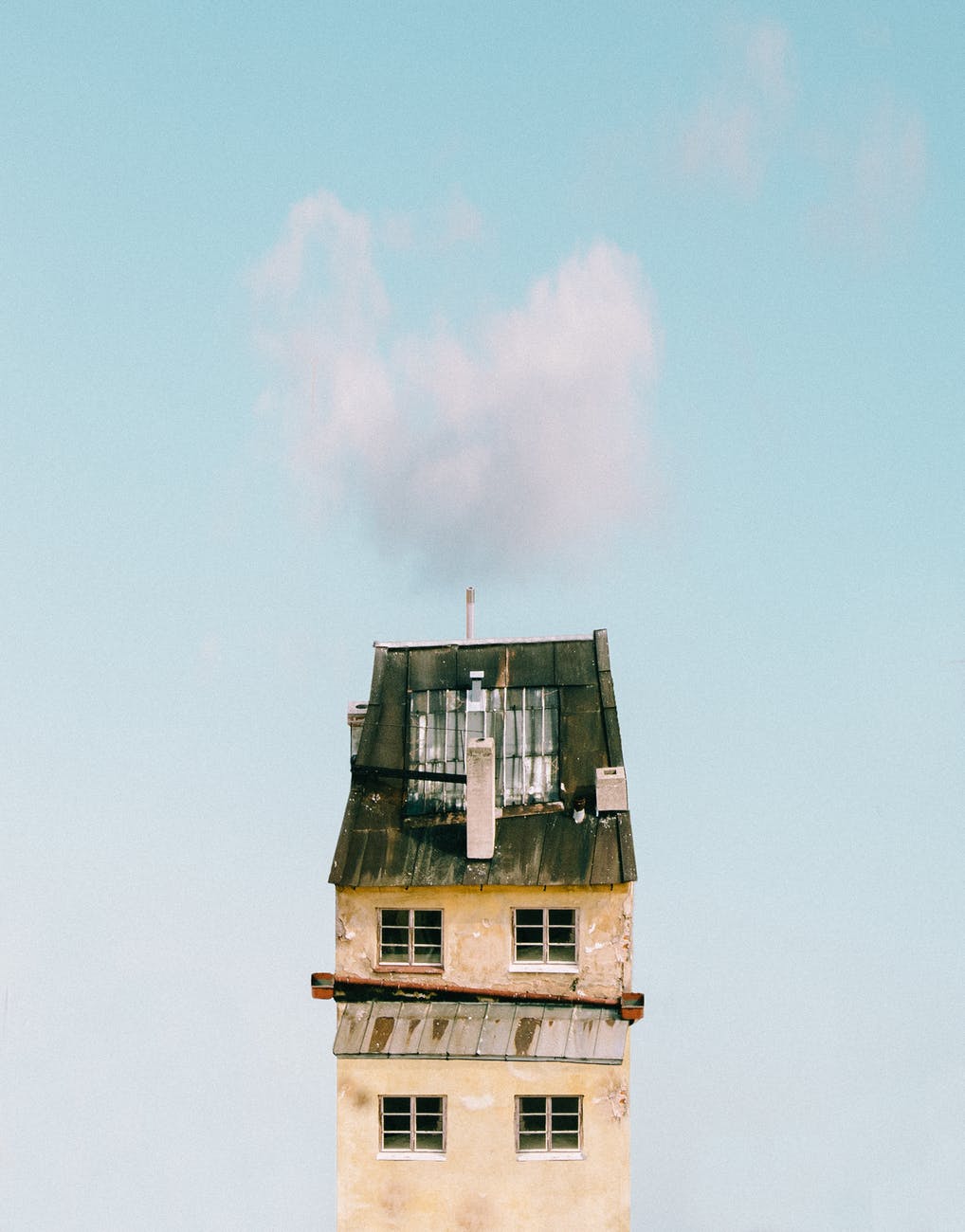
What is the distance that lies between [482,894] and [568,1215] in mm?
8390

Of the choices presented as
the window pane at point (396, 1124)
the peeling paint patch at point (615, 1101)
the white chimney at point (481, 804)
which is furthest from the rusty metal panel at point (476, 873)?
the peeling paint patch at point (615, 1101)

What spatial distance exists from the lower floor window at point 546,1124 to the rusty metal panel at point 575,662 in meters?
11.3

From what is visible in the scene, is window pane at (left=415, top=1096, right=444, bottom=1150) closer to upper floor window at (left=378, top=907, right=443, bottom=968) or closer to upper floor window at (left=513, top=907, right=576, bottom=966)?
upper floor window at (left=378, top=907, right=443, bottom=968)

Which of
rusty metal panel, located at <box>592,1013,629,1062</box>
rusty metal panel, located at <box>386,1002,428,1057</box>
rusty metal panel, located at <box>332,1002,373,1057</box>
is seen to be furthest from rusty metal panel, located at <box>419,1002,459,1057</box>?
rusty metal panel, located at <box>592,1013,629,1062</box>

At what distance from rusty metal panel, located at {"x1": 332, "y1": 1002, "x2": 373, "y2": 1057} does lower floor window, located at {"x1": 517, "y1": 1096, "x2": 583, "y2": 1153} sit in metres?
4.42

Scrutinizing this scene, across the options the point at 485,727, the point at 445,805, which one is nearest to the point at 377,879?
the point at 445,805

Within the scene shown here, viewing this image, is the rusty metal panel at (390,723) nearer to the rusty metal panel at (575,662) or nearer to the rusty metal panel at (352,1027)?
the rusty metal panel at (575,662)

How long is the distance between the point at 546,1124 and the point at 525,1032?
2.38 metres

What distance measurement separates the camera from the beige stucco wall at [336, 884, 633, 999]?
38281mm

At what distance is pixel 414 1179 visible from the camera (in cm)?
3759

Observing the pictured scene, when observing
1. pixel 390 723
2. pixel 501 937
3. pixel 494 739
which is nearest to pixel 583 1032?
pixel 501 937

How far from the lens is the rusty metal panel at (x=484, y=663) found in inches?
1643

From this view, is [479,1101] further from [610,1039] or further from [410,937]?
[410,937]

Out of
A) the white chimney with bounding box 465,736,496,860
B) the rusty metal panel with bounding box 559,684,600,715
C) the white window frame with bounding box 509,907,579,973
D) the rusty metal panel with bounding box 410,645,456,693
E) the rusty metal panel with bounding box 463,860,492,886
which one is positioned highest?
the rusty metal panel with bounding box 410,645,456,693
